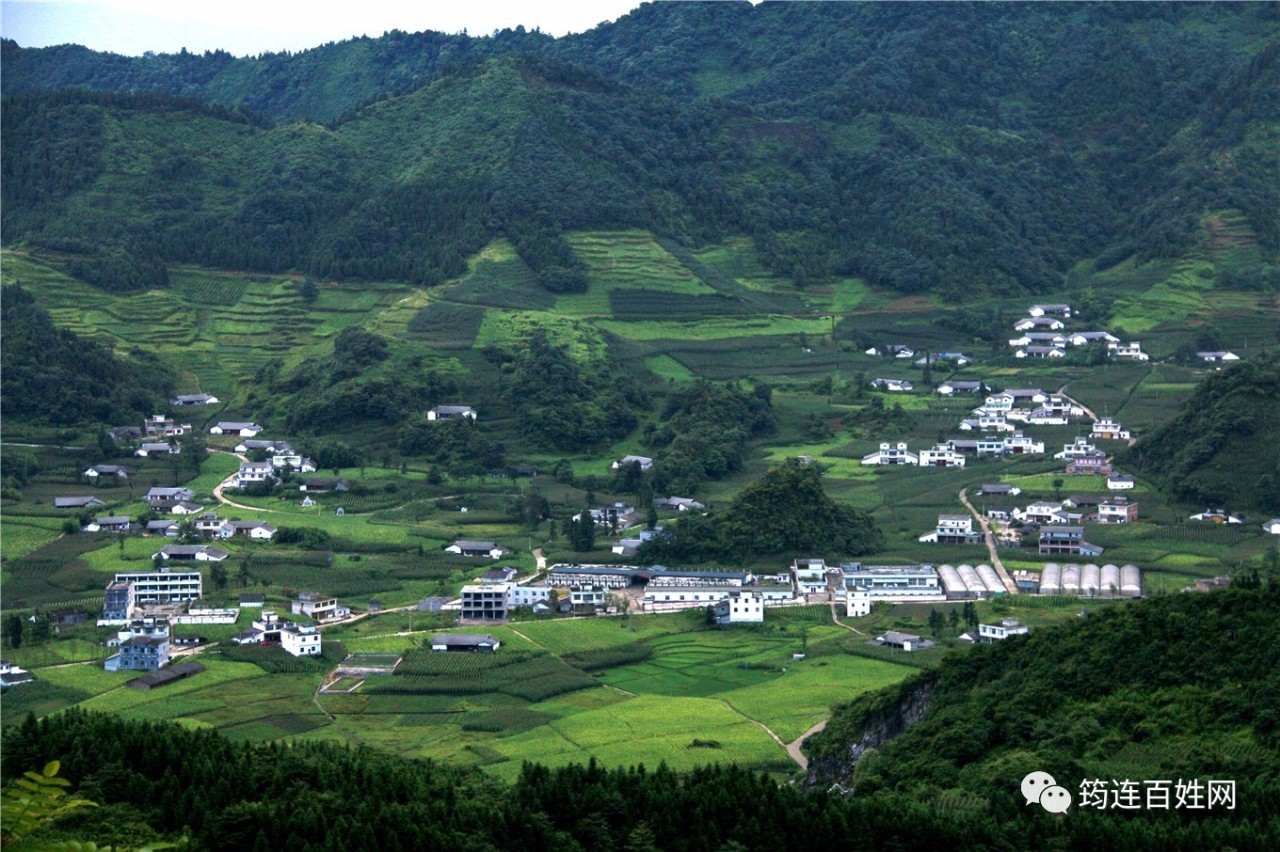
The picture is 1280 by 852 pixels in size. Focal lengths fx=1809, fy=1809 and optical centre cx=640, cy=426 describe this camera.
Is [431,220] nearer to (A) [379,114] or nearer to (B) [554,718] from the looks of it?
(A) [379,114]

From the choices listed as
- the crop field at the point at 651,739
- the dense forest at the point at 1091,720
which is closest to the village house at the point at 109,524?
the crop field at the point at 651,739

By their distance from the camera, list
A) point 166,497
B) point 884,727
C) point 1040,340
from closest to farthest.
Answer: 1. point 884,727
2. point 166,497
3. point 1040,340

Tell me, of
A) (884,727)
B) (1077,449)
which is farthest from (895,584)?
(1077,449)

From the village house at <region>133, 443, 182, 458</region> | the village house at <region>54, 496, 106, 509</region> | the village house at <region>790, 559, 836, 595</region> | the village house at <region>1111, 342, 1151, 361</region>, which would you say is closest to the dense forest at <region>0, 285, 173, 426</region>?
the village house at <region>133, 443, 182, 458</region>

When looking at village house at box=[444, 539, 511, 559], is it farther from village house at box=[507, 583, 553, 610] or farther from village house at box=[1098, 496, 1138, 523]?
village house at box=[1098, 496, 1138, 523]

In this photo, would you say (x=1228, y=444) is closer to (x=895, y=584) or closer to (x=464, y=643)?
(x=895, y=584)

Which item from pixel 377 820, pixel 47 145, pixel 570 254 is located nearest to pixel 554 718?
pixel 377 820
